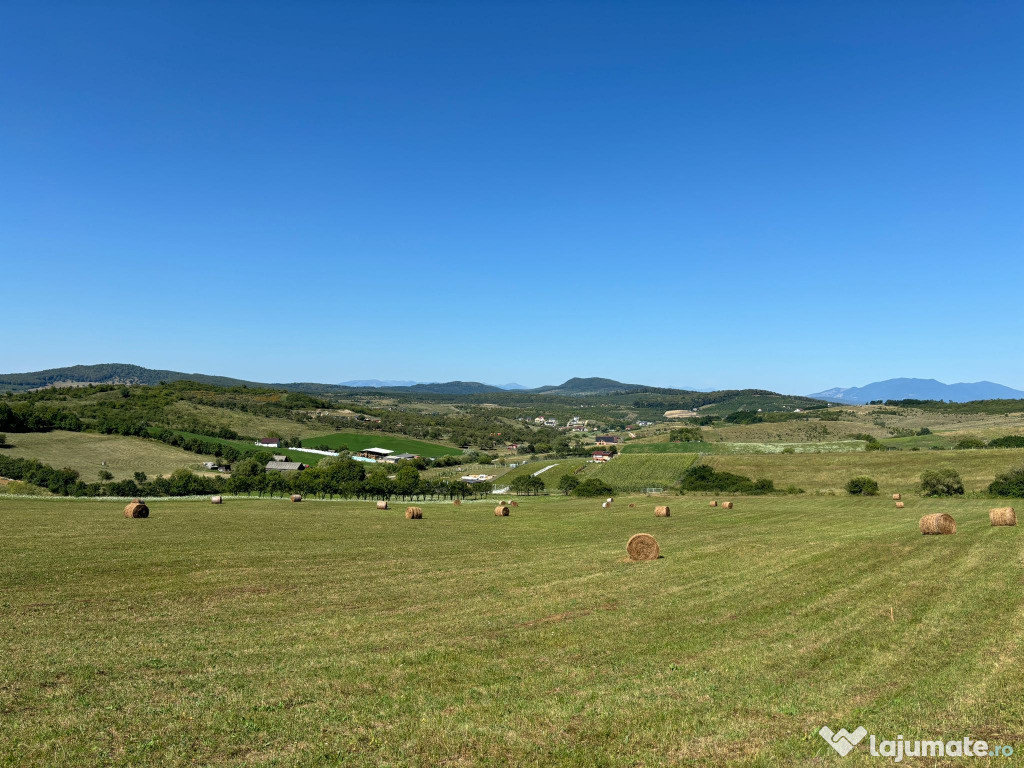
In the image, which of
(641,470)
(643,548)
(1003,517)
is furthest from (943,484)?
(643,548)

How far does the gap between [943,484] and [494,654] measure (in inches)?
3222

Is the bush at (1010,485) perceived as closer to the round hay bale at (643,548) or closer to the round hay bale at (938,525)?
the round hay bale at (938,525)

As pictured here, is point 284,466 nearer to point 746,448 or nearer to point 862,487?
point 746,448

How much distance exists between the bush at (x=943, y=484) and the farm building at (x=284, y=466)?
108m

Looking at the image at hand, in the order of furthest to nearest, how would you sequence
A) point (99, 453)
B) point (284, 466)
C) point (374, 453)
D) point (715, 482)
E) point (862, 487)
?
point (374, 453) → point (284, 466) → point (99, 453) → point (715, 482) → point (862, 487)

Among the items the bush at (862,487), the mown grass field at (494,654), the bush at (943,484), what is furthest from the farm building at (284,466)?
the bush at (943,484)

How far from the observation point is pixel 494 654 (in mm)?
14305

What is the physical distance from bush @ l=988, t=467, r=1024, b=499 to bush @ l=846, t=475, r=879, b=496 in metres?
12.1

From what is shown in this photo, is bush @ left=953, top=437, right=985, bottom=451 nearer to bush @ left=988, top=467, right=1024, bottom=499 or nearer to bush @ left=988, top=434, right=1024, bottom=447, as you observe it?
bush @ left=988, top=434, right=1024, bottom=447

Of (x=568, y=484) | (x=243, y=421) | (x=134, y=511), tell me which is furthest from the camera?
(x=243, y=421)

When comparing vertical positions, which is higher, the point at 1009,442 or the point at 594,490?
the point at 1009,442

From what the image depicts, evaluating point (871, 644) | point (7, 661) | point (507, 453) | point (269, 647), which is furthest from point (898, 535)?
point (507, 453)

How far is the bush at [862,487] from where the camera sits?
7956 cm

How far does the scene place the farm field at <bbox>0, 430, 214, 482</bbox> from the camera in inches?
4190
